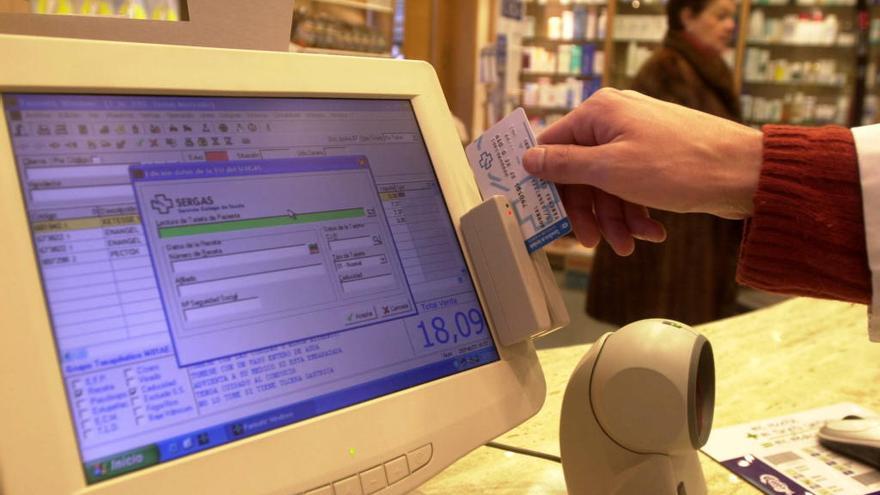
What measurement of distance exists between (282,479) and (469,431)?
7.0 inches

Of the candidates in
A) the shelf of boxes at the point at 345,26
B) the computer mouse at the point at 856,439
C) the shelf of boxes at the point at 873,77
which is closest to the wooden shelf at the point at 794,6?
the shelf of boxes at the point at 873,77

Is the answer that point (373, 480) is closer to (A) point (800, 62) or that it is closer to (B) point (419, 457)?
(B) point (419, 457)

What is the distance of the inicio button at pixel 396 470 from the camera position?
56 centimetres

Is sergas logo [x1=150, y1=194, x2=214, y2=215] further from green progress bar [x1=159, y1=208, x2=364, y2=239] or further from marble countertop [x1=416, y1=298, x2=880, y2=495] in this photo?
marble countertop [x1=416, y1=298, x2=880, y2=495]

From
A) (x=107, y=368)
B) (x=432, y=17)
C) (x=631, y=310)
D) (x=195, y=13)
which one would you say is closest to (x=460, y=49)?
(x=432, y=17)

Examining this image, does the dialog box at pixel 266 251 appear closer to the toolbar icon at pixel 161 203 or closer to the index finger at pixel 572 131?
the toolbar icon at pixel 161 203

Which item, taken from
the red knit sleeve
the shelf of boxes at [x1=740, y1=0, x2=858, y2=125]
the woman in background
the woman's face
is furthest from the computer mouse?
the shelf of boxes at [x1=740, y1=0, x2=858, y2=125]

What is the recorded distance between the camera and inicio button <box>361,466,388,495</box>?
548 mm

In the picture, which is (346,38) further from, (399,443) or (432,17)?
(399,443)

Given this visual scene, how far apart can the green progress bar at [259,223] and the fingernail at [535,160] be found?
175 millimetres

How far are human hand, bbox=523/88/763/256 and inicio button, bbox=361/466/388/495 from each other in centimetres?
31

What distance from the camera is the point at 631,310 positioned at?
2318 mm

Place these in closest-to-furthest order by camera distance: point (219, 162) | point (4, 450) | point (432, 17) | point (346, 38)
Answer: point (4, 450) < point (219, 162) < point (346, 38) < point (432, 17)

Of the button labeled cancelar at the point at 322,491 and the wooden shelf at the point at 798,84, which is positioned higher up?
the wooden shelf at the point at 798,84
